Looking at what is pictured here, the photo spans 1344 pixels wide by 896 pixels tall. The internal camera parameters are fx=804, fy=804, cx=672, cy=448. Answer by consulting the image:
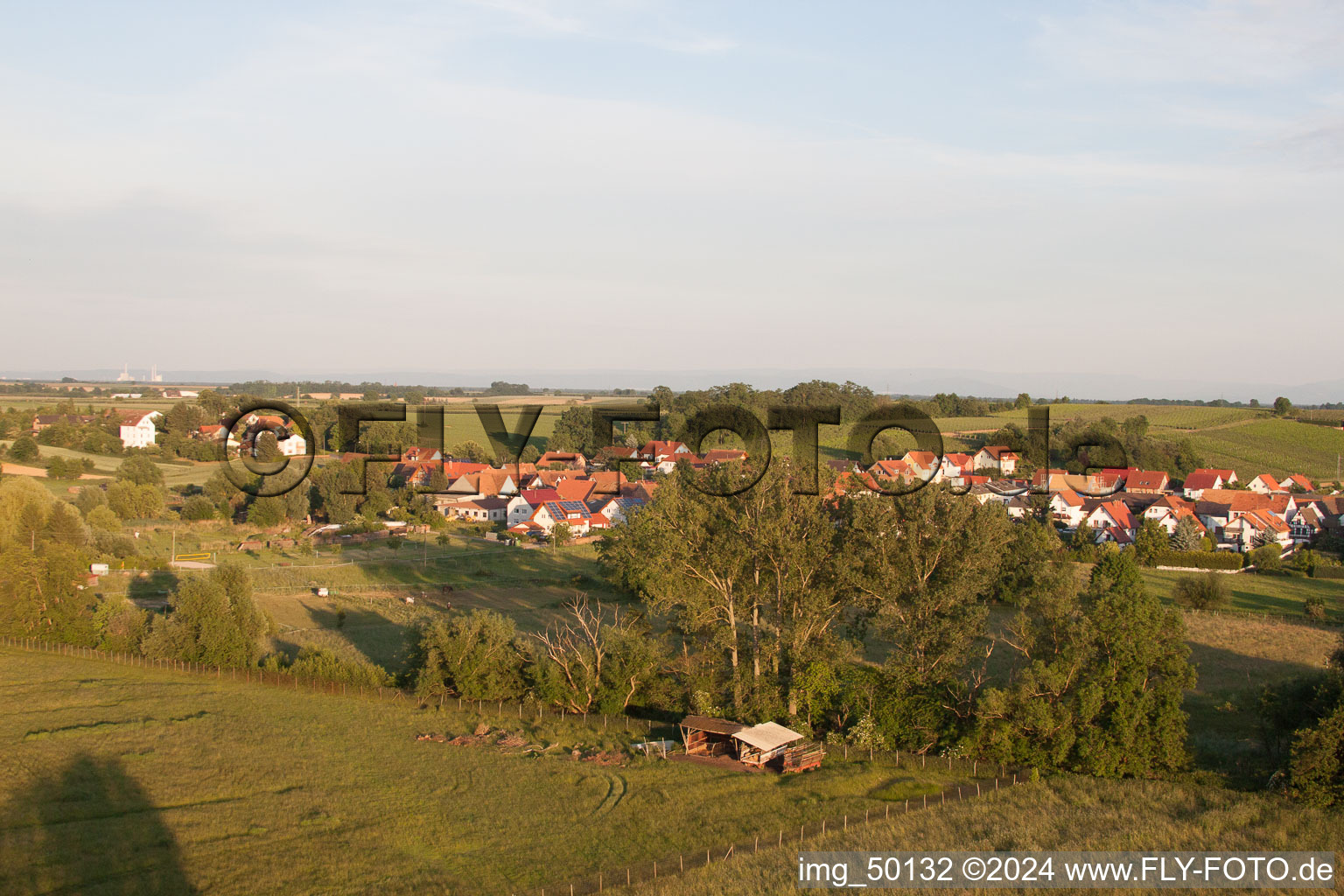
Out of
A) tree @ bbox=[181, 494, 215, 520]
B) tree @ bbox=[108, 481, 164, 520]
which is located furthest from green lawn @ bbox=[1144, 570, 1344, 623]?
tree @ bbox=[108, 481, 164, 520]

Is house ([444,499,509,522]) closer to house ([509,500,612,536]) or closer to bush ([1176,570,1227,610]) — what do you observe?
house ([509,500,612,536])

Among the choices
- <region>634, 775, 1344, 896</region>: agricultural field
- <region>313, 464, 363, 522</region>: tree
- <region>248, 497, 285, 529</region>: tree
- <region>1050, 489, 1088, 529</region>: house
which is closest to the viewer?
<region>634, 775, 1344, 896</region>: agricultural field

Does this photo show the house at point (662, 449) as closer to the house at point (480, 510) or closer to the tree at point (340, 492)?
the house at point (480, 510)

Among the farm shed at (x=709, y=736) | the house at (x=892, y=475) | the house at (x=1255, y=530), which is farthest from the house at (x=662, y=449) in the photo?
the farm shed at (x=709, y=736)

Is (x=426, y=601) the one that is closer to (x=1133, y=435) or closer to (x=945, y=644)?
(x=945, y=644)

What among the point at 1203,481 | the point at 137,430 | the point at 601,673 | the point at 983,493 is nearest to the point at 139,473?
the point at 137,430

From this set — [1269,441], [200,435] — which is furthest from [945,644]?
[1269,441]

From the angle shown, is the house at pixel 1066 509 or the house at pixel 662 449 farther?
the house at pixel 662 449
